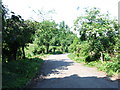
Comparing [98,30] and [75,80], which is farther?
[98,30]

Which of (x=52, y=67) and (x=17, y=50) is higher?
(x=17, y=50)

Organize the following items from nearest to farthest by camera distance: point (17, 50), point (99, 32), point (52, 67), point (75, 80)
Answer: point (75, 80), point (99, 32), point (52, 67), point (17, 50)

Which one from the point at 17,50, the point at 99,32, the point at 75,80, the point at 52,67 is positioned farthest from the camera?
the point at 17,50

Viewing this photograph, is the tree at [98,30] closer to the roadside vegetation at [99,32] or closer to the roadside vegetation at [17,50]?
the roadside vegetation at [99,32]

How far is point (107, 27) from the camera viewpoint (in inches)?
535

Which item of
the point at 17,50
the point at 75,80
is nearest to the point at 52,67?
the point at 17,50

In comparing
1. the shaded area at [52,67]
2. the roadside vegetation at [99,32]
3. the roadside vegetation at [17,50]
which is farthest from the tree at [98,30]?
the roadside vegetation at [17,50]

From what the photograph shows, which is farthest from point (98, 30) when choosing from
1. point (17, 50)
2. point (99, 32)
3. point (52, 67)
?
point (17, 50)

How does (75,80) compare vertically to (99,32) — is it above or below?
below

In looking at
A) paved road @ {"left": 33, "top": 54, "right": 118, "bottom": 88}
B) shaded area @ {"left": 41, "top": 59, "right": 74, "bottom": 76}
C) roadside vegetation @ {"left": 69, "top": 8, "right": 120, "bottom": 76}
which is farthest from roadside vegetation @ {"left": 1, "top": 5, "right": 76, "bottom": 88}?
roadside vegetation @ {"left": 69, "top": 8, "right": 120, "bottom": 76}

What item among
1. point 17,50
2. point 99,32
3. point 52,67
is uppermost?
point 99,32

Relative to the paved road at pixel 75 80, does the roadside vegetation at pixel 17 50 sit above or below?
above

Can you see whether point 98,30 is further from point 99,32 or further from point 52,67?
point 52,67

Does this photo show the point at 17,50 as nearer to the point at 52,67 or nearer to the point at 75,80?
the point at 52,67
